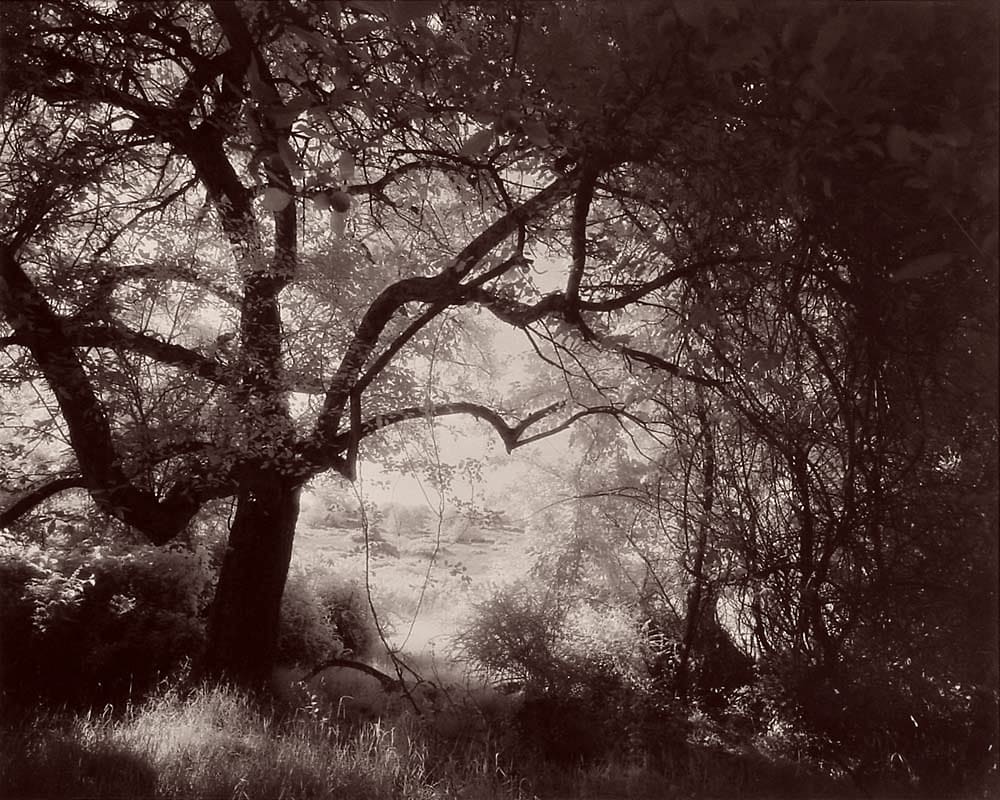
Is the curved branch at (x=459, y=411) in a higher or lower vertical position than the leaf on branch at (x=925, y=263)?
higher

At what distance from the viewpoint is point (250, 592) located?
734 cm

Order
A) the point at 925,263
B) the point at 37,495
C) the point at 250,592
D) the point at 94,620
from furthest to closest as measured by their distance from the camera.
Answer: the point at 94,620 < the point at 250,592 < the point at 37,495 < the point at 925,263

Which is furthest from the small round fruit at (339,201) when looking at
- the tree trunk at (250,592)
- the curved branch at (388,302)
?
the tree trunk at (250,592)

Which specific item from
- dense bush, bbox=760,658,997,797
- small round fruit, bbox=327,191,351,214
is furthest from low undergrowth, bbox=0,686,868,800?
small round fruit, bbox=327,191,351,214

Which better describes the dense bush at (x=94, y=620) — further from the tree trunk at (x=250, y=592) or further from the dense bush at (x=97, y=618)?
the tree trunk at (x=250, y=592)

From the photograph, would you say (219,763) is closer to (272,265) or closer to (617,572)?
(272,265)

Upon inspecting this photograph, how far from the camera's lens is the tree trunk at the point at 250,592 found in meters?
7.22

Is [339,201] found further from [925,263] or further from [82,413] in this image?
[82,413]

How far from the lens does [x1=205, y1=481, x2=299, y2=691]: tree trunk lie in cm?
722

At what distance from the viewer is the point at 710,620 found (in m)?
8.01

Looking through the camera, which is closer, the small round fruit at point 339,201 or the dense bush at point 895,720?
the small round fruit at point 339,201

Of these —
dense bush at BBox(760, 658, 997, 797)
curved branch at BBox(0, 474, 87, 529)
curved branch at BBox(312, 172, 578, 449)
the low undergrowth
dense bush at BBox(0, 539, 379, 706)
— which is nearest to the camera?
the low undergrowth

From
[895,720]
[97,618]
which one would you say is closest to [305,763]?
[895,720]

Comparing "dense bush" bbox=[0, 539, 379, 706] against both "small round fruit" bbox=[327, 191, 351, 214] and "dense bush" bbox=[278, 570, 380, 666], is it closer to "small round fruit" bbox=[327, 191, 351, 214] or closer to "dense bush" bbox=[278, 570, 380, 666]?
"dense bush" bbox=[278, 570, 380, 666]
